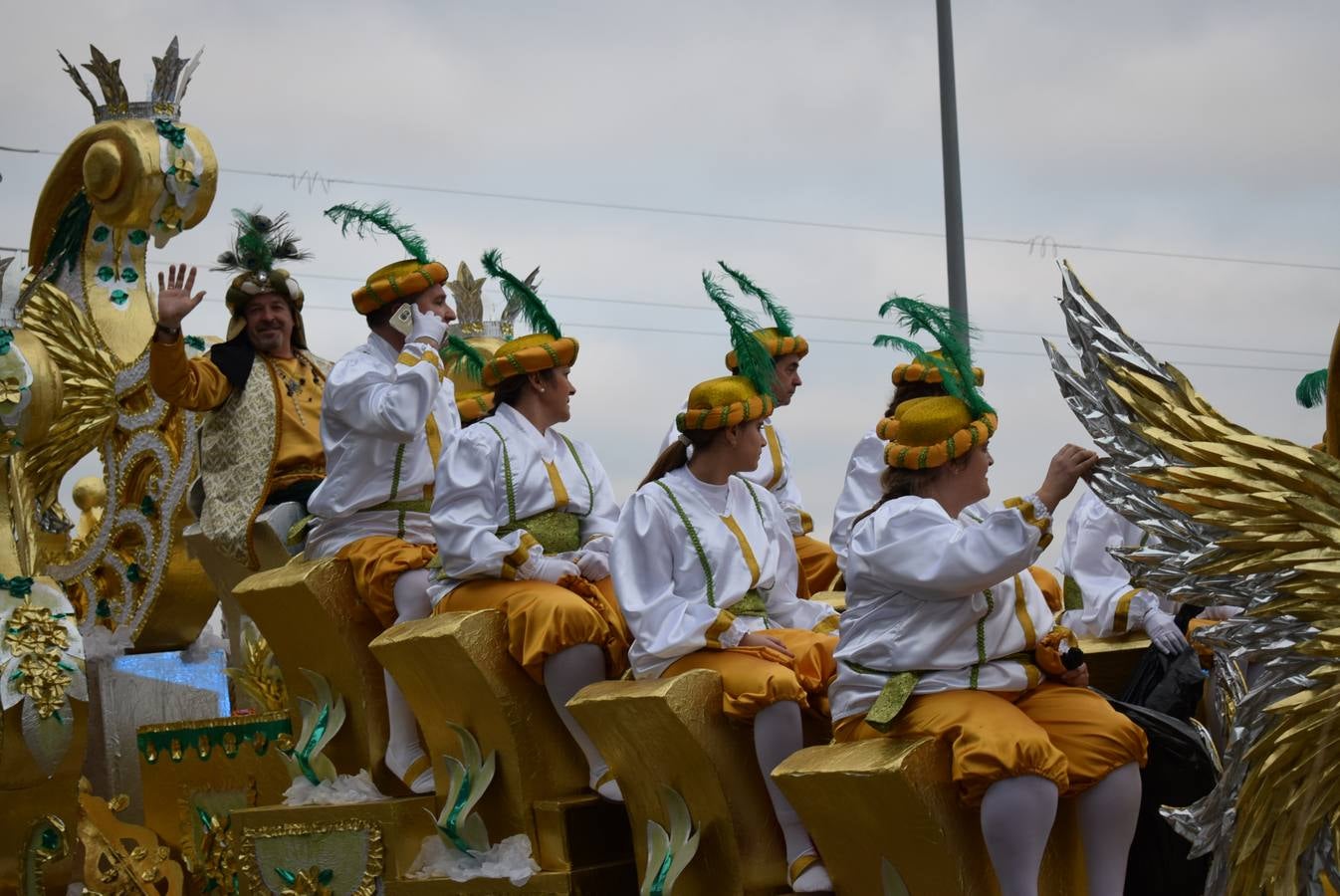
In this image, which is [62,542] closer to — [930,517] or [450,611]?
[450,611]

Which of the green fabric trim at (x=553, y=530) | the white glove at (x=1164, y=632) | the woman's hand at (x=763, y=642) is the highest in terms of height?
the green fabric trim at (x=553, y=530)

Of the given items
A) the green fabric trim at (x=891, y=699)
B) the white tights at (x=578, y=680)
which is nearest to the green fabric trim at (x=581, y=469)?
the white tights at (x=578, y=680)

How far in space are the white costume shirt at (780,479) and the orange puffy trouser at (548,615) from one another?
134 centimetres

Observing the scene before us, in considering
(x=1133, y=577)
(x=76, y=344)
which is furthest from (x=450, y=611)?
(x=76, y=344)

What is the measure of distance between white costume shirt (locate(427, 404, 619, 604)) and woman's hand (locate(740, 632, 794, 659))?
86 centimetres

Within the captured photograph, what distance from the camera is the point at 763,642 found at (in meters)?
4.69

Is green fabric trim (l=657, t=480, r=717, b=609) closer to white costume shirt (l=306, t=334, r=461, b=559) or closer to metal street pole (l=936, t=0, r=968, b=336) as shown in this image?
white costume shirt (l=306, t=334, r=461, b=559)

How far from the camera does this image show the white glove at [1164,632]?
16.3ft

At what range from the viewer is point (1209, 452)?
11.3 feet

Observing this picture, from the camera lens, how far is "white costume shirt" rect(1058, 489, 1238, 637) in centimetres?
539

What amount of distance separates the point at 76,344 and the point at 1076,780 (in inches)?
207

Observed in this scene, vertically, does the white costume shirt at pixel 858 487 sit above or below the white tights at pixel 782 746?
above

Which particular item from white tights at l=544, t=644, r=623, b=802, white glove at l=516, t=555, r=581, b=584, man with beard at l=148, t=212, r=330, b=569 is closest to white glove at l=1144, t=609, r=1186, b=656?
white tights at l=544, t=644, r=623, b=802

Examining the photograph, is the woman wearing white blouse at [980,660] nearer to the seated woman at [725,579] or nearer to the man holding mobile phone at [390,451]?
the seated woman at [725,579]
